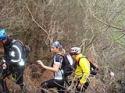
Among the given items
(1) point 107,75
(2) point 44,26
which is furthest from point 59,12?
(1) point 107,75

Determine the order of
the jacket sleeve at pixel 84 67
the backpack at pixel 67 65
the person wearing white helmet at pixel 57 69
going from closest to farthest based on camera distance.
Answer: the person wearing white helmet at pixel 57 69, the jacket sleeve at pixel 84 67, the backpack at pixel 67 65

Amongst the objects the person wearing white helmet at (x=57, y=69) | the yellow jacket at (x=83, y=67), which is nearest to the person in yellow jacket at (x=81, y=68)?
the yellow jacket at (x=83, y=67)

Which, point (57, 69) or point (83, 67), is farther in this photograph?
point (83, 67)

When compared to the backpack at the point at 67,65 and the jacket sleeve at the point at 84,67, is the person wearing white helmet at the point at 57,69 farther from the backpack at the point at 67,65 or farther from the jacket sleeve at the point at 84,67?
the jacket sleeve at the point at 84,67

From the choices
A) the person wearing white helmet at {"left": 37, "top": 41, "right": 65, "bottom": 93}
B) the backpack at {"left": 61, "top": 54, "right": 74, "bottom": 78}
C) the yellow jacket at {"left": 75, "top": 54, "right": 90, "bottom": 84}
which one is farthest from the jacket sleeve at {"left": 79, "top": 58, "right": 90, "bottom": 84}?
the person wearing white helmet at {"left": 37, "top": 41, "right": 65, "bottom": 93}

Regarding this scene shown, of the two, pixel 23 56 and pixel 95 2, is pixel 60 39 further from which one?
pixel 23 56

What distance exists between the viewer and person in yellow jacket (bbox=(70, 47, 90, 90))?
8344 mm

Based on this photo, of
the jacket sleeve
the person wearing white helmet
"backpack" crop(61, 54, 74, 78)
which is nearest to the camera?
the person wearing white helmet

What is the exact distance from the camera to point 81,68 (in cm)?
843

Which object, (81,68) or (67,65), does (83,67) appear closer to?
(81,68)

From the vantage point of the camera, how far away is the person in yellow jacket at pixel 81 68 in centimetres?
834

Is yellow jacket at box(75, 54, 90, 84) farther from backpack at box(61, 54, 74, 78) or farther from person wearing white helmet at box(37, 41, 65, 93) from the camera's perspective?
person wearing white helmet at box(37, 41, 65, 93)

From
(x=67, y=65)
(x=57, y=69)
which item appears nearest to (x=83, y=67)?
(x=67, y=65)

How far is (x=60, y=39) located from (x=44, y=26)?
62 centimetres
